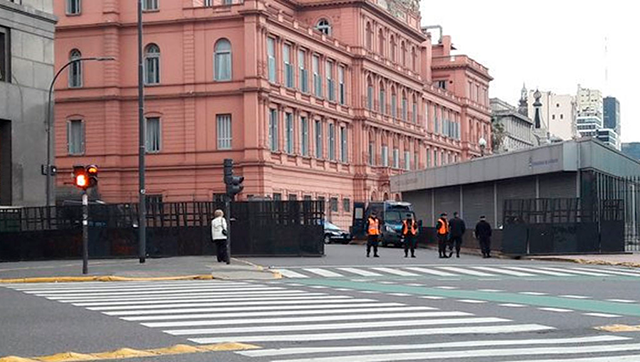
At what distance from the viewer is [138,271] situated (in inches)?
1177

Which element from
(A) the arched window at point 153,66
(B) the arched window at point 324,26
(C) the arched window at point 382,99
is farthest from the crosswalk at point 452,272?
(C) the arched window at point 382,99

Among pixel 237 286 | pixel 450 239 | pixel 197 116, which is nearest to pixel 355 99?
pixel 197 116

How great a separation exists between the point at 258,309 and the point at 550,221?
2591cm

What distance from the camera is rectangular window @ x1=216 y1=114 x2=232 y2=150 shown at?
70188mm

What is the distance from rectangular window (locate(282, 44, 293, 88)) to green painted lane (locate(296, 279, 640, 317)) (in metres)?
47.7

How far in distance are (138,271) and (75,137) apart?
45.1 meters

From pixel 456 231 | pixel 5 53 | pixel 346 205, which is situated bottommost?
pixel 456 231

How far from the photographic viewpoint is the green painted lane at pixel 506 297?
18780 millimetres

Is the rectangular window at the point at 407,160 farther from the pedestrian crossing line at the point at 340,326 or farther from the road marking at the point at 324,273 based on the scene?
the pedestrian crossing line at the point at 340,326

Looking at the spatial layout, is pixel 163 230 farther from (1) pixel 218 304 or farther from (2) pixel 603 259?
(1) pixel 218 304

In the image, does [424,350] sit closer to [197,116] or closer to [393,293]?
[393,293]

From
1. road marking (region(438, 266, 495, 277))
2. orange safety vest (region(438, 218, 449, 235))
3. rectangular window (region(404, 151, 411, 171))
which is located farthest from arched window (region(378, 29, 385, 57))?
road marking (region(438, 266, 495, 277))

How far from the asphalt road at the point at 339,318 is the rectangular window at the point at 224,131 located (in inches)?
1683

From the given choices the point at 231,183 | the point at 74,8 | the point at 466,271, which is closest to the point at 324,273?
the point at 466,271
